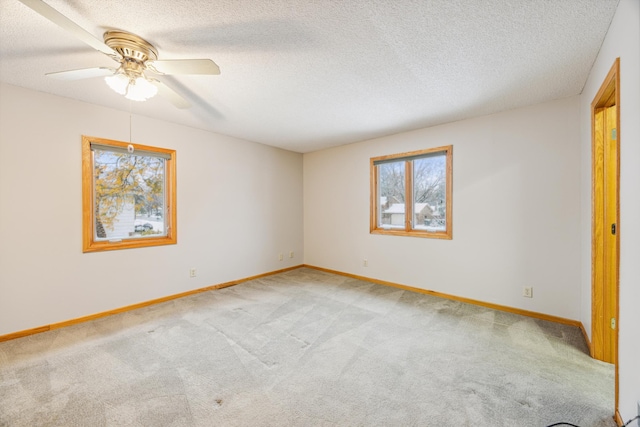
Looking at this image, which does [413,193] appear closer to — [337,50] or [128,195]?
[337,50]

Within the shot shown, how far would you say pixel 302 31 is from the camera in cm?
170

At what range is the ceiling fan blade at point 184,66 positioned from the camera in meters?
1.67

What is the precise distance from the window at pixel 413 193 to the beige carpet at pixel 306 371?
1234 millimetres

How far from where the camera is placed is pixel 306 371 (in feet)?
6.50

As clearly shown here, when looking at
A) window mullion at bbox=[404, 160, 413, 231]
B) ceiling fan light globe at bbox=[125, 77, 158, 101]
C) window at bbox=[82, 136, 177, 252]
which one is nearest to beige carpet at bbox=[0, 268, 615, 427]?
window at bbox=[82, 136, 177, 252]

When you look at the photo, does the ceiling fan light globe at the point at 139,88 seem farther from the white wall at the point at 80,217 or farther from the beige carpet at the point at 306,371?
the beige carpet at the point at 306,371

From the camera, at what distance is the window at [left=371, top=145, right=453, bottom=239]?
360cm

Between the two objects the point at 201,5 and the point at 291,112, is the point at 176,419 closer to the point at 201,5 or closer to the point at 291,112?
the point at 201,5

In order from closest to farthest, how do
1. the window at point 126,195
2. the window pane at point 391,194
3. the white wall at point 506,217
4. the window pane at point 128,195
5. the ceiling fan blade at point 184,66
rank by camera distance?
the ceiling fan blade at point 184,66, the white wall at point 506,217, the window at point 126,195, the window pane at point 128,195, the window pane at point 391,194

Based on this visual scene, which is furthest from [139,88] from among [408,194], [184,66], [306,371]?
[408,194]

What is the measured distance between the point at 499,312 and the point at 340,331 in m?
1.91

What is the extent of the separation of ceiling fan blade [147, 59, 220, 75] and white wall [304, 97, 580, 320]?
2.96m

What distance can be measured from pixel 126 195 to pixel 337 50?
302cm
